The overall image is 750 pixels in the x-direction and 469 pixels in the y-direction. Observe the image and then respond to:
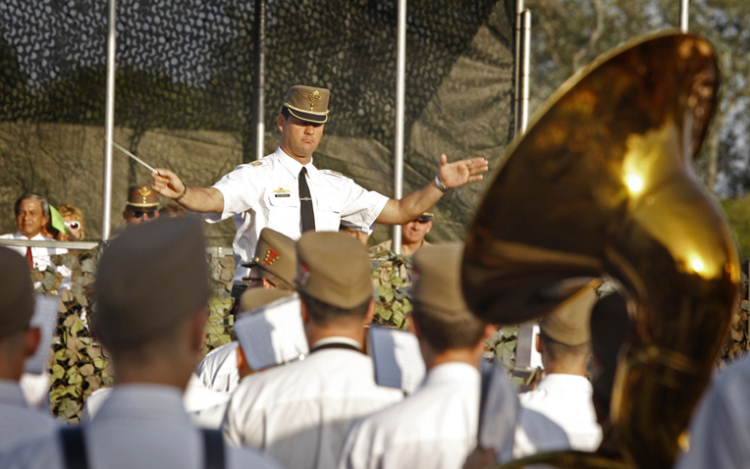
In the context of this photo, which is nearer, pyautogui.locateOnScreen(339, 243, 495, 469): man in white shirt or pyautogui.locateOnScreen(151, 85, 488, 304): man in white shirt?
pyautogui.locateOnScreen(339, 243, 495, 469): man in white shirt

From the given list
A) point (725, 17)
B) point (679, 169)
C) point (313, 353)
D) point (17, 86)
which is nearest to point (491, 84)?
point (17, 86)

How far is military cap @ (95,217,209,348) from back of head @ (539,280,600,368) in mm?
1537

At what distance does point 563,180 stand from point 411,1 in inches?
269

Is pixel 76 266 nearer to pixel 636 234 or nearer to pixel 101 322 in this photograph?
pixel 101 322

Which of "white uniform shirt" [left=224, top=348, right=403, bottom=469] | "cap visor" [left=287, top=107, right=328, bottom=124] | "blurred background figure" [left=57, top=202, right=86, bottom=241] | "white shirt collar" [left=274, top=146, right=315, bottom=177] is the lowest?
"blurred background figure" [left=57, top=202, right=86, bottom=241]

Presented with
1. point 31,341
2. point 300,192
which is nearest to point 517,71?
point 300,192

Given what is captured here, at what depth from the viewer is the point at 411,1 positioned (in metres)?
7.76

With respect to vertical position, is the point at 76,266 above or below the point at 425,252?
below

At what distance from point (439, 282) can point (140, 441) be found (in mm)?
976

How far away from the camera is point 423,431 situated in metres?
1.84

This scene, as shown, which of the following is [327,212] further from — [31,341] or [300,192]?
[31,341]

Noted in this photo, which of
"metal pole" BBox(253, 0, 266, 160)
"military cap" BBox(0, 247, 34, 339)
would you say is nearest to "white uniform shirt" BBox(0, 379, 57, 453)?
"military cap" BBox(0, 247, 34, 339)

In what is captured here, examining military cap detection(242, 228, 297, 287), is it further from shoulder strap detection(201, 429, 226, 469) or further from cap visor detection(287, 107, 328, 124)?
shoulder strap detection(201, 429, 226, 469)

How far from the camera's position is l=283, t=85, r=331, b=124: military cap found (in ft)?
14.4
